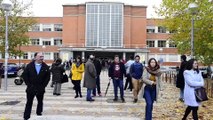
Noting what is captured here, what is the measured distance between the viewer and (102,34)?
75.4m

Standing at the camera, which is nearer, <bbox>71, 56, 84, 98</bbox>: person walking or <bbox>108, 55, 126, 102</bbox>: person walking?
<bbox>108, 55, 126, 102</bbox>: person walking

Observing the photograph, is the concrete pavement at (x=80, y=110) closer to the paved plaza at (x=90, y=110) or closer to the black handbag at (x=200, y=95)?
the paved plaza at (x=90, y=110)

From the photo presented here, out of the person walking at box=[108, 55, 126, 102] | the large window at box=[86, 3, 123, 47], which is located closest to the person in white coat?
the person walking at box=[108, 55, 126, 102]

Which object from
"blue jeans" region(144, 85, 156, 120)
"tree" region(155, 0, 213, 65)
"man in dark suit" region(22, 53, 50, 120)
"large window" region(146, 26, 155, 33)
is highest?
"large window" region(146, 26, 155, 33)

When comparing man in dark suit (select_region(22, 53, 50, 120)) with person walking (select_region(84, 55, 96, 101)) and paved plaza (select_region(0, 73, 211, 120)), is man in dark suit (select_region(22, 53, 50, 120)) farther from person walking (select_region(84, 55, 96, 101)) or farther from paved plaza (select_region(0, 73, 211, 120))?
person walking (select_region(84, 55, 96, 101))

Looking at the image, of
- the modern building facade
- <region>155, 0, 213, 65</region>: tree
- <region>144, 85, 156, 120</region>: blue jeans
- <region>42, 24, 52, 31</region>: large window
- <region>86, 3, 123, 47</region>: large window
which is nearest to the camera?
<region>144, 85, 156, 120</region>: blue jeans

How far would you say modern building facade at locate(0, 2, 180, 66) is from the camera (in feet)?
244

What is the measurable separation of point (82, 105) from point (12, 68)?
20.9m

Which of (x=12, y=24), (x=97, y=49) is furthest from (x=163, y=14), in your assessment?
(x=97, y=49)

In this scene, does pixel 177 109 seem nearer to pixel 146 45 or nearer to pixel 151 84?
pixel 151 84

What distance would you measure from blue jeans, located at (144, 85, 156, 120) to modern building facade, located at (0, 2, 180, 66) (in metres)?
62.7

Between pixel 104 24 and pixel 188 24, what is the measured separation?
50.7 meters

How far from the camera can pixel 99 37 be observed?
75500 millimetres

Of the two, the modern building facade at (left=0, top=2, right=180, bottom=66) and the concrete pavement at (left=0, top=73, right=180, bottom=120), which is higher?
the modern building facade at (left=0, top=2, right=180, bottom=66)
